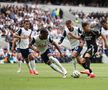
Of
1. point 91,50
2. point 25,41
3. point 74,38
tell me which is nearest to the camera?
point 91,50

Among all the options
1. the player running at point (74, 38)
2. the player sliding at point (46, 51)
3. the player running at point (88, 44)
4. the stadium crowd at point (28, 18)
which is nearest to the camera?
the player sliding at point (46, 51)

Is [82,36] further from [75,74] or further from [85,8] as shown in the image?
[85,8]

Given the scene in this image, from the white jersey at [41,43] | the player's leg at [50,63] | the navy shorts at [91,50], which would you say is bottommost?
the player's leg at [50,63]

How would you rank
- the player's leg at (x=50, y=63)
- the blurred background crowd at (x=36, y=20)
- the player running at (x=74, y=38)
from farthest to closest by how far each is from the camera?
the blurred background crowd at (x=36, y=20) < the player running at (x=74, y=38) < the player's leg at (x=50, y=63)

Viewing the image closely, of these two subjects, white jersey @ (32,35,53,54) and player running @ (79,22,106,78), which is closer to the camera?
white jersey @ (32,35,53,54)

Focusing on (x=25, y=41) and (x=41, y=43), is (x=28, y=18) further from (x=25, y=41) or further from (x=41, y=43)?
(x=41, y=43)

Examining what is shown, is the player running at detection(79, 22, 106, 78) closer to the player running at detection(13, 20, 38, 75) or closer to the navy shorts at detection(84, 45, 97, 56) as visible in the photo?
the navy shorts at detection(84, 45, 97, 56)

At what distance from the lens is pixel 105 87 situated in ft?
65.5

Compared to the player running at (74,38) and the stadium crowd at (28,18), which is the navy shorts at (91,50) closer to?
the player running at (74,38)

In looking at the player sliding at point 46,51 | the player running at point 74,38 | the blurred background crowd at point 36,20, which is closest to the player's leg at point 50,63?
the player sliding at point 46,51

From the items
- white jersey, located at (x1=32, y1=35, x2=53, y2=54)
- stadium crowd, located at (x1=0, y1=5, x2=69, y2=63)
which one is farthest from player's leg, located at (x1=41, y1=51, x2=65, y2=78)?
stadium crowd, located at (x1=0, y1=5, x2=69, y2=63)

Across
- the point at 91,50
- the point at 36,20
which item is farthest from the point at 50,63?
the point at 36,20

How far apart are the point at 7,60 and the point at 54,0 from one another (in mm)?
22280

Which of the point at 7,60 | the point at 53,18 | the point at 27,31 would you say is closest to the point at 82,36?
the point at 27,31
